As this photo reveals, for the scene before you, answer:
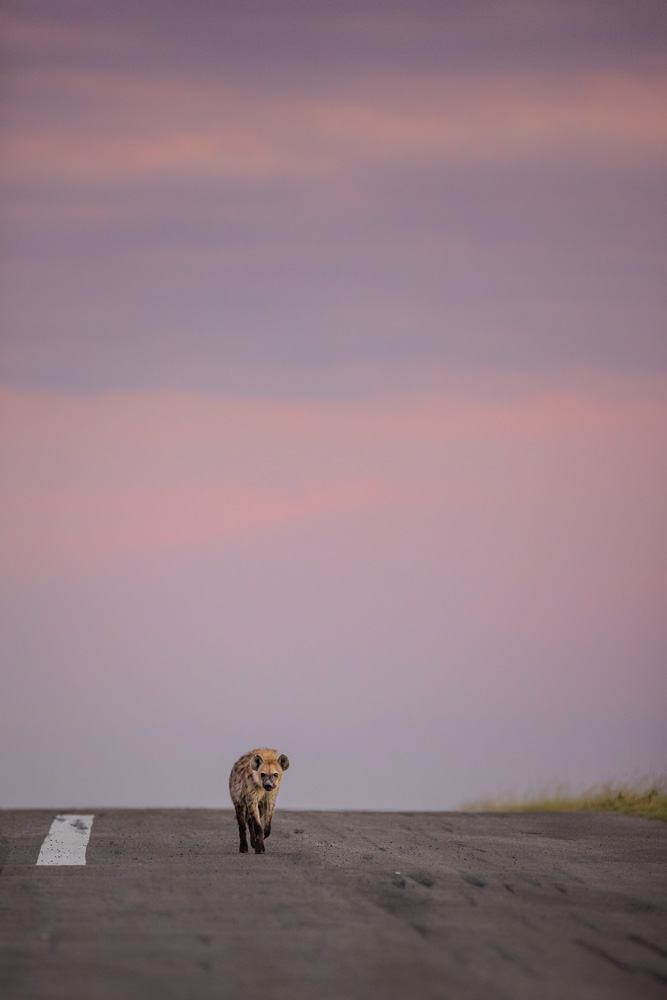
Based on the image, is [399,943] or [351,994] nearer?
[351,994]

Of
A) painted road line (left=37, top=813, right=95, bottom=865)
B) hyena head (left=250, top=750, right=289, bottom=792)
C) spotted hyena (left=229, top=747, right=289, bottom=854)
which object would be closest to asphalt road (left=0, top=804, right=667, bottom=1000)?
painted road line (left=37, top=813, right=95, bottom=865)

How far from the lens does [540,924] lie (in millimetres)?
7828

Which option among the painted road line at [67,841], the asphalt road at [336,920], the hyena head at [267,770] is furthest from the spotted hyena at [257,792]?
the painted road line at [67,841]

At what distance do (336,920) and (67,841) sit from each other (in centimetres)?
544

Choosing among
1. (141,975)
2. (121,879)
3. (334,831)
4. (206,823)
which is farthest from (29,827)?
(141,975)

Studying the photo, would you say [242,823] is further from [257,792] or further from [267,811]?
[257,792]

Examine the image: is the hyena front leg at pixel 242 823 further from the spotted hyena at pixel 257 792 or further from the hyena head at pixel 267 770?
the hyena head at pixel 267 770

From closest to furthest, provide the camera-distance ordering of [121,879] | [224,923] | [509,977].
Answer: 1. [509,977]
2. [224,923]
3. [121,879]

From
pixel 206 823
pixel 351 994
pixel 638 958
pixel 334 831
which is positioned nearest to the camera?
pixel 351 994

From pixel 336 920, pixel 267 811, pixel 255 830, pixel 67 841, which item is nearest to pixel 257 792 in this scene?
pixel 267 811

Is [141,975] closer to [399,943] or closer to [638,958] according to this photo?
[399,943]

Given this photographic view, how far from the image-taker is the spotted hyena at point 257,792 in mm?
11734

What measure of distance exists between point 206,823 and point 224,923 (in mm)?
7485

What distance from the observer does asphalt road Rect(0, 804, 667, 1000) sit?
620 centimetres
